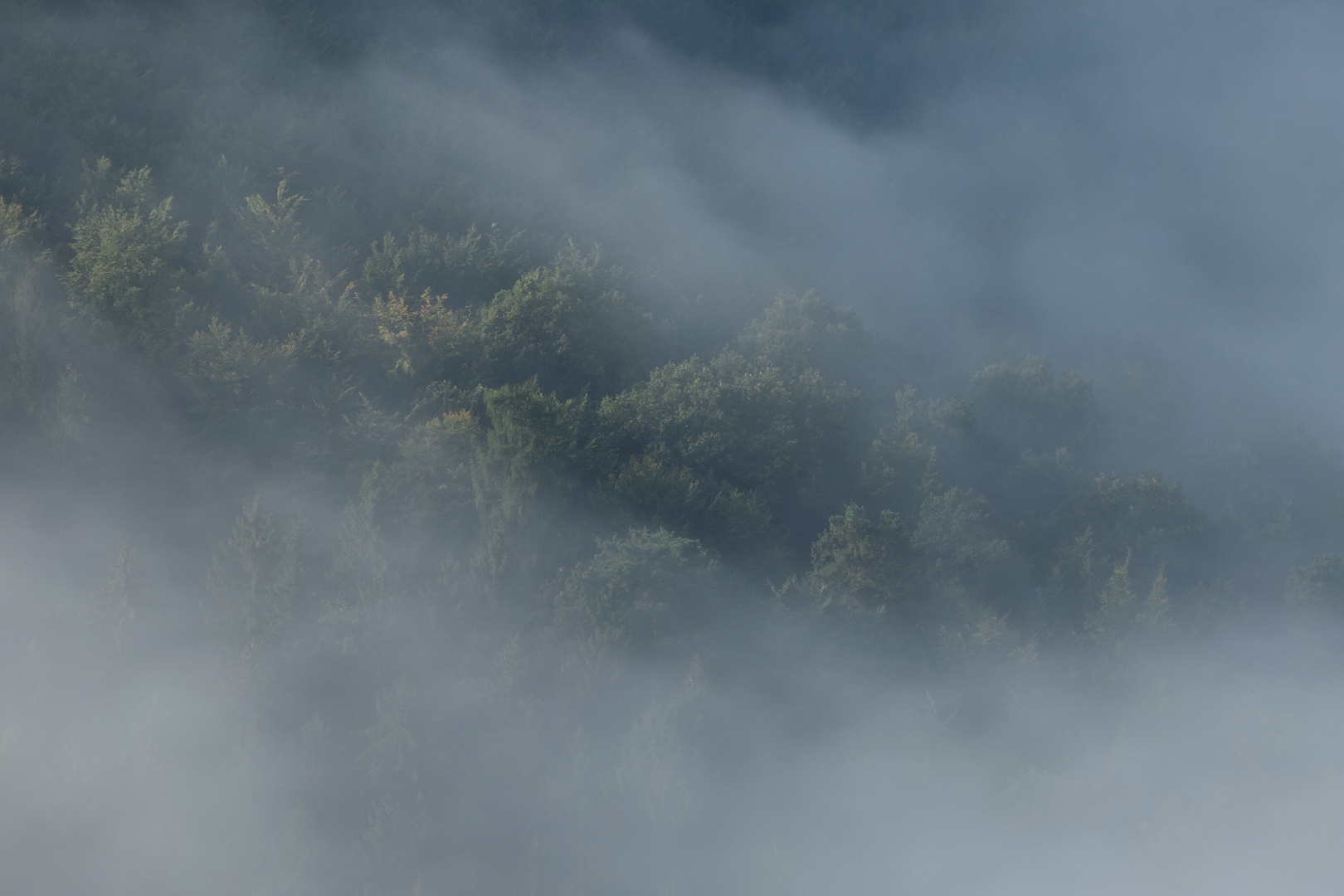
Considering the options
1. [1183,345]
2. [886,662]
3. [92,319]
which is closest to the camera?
[92,319]

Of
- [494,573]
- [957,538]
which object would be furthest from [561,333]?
[957,538]

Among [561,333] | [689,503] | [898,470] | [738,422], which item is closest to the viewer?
[689,503]

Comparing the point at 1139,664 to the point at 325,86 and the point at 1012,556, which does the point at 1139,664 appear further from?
the point at 325,86

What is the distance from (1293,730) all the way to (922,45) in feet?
435

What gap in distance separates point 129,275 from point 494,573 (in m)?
16.9

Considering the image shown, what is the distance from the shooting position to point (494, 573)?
115ft

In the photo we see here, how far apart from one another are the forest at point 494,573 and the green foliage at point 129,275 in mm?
152

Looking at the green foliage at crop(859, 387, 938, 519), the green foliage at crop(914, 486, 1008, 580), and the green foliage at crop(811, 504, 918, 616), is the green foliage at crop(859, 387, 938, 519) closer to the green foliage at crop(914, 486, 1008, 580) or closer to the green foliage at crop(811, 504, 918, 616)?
the green foliage at crop(914, 486, 1008, 580)

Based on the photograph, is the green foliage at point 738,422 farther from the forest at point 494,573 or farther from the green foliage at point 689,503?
the green foliage at point 689,503

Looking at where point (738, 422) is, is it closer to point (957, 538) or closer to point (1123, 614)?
point (957, 538)

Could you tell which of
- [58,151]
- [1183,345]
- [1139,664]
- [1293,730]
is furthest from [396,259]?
[1183,345]

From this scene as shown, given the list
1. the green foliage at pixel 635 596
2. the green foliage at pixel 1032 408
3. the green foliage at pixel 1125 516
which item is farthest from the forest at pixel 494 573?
the green foliage at pixel 1032 408

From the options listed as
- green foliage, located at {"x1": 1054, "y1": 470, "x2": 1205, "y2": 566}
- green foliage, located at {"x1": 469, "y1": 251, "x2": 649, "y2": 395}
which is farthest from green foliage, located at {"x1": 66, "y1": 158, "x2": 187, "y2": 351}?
green foliage, located at {"x1": 1054, "y1": 470, "x2": 1205, "y2": 566}

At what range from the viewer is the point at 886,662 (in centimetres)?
4269
